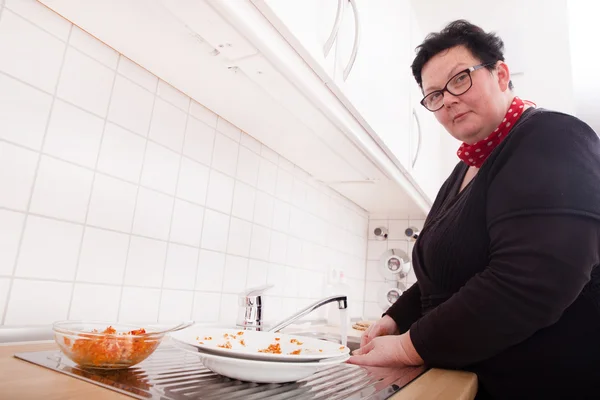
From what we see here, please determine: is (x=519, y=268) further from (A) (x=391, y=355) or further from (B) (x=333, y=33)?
(B) (x=333, y=33)

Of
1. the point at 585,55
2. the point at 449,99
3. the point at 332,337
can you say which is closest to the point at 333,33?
the point at 449,99

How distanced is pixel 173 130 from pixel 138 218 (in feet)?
0.79

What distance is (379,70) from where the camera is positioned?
1330 mm

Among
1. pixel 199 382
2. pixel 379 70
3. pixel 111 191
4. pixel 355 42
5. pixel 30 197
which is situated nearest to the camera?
pixel 199 382

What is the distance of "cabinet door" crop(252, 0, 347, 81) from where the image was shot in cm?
73

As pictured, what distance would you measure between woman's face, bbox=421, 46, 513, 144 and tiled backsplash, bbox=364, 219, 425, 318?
4.56 feet

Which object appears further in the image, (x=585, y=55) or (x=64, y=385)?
(x=585, y=55)

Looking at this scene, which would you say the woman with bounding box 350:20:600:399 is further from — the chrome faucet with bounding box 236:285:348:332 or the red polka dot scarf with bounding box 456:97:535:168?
the chrome faucet with bounding box 236:285:348:332

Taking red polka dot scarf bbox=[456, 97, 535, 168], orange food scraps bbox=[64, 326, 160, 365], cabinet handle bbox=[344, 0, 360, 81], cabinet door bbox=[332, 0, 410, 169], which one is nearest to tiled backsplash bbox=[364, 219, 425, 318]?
cabinet door bbox=[332, 0, 410, 169]

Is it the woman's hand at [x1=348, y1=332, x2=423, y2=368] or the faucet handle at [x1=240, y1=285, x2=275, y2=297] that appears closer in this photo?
the woman's hand at [x1=348, y1=332, x2=423, y2=368]

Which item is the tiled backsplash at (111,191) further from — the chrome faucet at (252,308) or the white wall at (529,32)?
the white wall at (529,32)

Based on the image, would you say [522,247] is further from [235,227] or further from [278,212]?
[278,212]

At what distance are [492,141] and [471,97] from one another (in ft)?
0.36

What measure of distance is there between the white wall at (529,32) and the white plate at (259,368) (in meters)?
1.81
